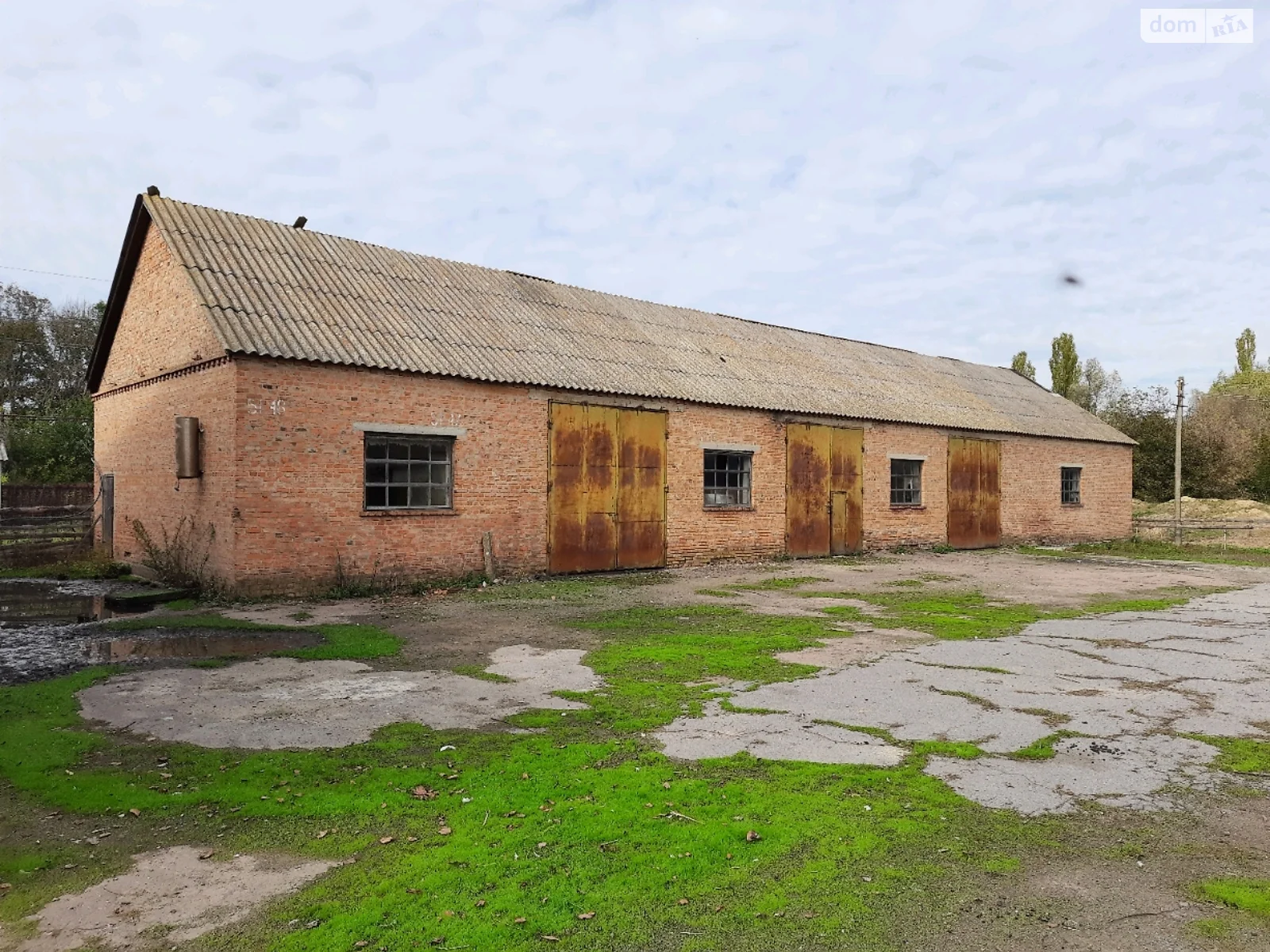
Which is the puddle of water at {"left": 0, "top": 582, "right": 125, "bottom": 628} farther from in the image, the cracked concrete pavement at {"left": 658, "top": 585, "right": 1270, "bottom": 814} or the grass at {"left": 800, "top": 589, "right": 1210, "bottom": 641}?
the grass at {"left": 800, "top": 589, "right": 1210, "bottom": 641}

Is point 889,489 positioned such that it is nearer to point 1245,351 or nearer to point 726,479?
point 726,479

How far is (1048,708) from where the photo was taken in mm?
6137

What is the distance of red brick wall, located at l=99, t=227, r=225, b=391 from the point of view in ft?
41.0

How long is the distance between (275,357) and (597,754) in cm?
864

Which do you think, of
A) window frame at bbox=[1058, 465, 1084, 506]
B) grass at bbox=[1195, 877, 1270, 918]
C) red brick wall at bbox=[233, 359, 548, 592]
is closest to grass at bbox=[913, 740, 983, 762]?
grass at bbox=[1195, 877, 1270, 918]

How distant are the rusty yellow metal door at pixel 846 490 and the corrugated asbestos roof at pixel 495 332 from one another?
588mm

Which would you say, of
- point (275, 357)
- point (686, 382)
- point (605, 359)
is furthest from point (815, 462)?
point (275, 357)

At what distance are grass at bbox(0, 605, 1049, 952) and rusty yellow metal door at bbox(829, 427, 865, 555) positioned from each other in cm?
1363

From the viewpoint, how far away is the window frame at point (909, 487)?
2041 cm

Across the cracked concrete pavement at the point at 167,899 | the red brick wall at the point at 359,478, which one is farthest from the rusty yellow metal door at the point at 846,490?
the cracked concrete pavement at the point at 167,899

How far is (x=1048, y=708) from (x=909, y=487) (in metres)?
15.3

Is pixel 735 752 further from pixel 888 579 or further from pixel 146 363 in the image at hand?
pixel 146 363

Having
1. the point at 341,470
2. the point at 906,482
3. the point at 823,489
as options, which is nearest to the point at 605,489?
the point at 341,470

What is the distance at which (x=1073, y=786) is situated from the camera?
454 cm
